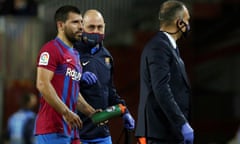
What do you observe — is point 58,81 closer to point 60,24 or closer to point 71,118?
point 71,118

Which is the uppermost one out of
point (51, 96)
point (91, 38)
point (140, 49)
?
point (91, 38)

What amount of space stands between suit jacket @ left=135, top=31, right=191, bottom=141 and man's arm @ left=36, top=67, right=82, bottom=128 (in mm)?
575

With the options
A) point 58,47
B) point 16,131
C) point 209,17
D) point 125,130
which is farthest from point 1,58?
point 58,47

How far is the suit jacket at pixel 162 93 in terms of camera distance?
6.54 meters

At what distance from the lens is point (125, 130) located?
7.83 meters

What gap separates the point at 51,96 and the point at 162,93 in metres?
0.84

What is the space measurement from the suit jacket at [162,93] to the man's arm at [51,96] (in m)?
0.57

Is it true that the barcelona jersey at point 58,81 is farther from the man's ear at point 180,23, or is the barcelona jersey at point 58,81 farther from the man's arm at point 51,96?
the man's ear at point 180,23

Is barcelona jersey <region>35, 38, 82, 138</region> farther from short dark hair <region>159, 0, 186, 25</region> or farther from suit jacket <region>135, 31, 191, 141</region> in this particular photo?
short dark hair <region>159, 0, 186, 25</region>

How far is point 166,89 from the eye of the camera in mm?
6535

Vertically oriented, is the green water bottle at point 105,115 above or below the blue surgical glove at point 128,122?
above

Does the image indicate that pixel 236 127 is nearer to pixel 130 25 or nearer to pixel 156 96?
pixel 130 25

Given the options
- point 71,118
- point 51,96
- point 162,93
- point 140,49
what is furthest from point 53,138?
point 140,49

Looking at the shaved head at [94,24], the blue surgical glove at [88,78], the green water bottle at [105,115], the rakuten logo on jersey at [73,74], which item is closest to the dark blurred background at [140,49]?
the shaved head at [94,24]
